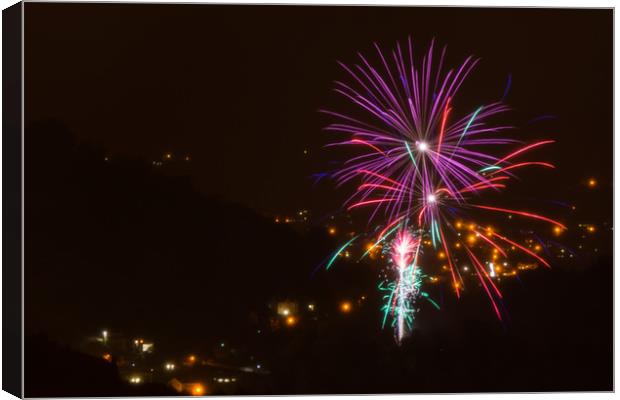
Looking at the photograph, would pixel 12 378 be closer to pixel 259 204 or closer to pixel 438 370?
pixel 259 204

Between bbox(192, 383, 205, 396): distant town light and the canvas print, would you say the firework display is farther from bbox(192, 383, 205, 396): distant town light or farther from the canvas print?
bbox(192, 383, 205, 396): distant town light

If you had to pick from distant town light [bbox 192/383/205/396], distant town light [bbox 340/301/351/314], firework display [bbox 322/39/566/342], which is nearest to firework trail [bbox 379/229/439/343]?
firework display [bbox 322/39/566/342]

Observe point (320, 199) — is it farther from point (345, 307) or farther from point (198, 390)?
point (198, 390)

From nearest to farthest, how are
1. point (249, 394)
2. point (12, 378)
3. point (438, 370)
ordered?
point (12, 378)
point (249, 394)
point (438, 370)

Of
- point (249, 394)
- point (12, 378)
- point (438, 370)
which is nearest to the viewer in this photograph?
point (12, 378)

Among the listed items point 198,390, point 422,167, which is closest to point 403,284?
point 422,167

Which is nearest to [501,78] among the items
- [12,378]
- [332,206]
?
[332,206]
